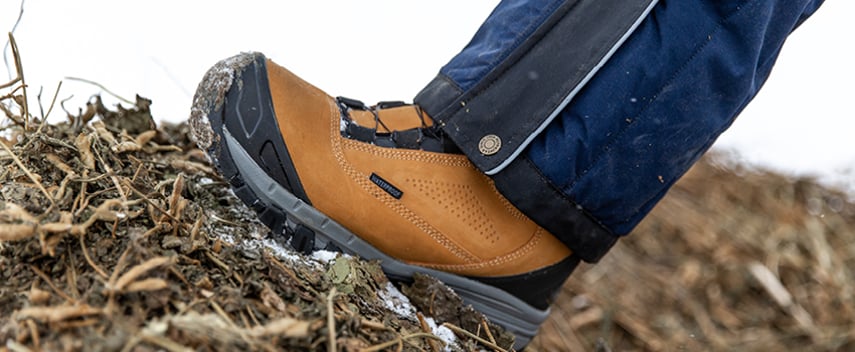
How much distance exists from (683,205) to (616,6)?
5.30 feet

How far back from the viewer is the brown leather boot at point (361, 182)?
1.17 metres

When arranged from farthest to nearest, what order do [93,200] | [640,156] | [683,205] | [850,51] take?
[850,51]
[683,205]
[640,156]
[93,200]

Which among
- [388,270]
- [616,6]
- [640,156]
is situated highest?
[616,6]

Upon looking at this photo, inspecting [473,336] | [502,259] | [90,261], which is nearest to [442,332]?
[473,336]

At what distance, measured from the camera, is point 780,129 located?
3.13 m

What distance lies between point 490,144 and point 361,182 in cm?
25

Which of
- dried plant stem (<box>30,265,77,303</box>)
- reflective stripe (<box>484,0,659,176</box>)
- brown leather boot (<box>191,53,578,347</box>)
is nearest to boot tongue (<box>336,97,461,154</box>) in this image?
brown leather boot (<box>191,53,578,347</box>)

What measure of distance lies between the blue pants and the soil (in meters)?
0.29

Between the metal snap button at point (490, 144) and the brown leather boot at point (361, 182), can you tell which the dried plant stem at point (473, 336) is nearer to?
the brown leather boot at point (361, 182)

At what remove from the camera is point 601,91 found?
111 centimetres

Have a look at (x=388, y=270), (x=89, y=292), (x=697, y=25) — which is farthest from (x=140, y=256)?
(x=697, y=25)

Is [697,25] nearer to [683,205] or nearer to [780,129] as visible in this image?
[683,205]

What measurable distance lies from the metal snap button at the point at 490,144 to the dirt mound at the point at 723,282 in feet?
2.93

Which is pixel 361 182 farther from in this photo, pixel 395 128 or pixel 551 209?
pixel 551 209
